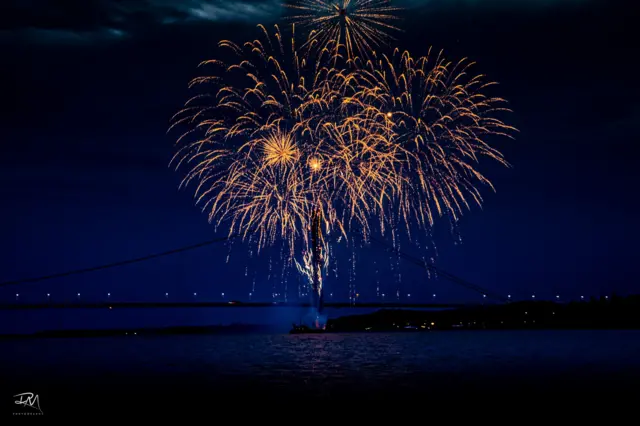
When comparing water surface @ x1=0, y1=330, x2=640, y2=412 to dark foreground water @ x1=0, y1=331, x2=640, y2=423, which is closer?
dark foreground water @ x1=0, y1=331, x2=640, y2=423

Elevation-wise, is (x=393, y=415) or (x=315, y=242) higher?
(x=315, y=242)

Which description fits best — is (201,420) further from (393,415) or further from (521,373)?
(521,373)

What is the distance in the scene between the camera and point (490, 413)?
109 feet

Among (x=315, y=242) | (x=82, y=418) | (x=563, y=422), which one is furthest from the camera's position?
(x=315, y=242)

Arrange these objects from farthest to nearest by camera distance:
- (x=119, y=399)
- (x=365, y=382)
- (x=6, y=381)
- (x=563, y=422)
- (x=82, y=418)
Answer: (x=6, y=381)
(x=365, y=382)
(x=119, y=399)
(x=82, y=418)
(x=563, y=422)

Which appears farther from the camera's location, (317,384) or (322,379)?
(322,379)

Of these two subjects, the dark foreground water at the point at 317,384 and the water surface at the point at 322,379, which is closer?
the dark foreground water at the point at 317,384

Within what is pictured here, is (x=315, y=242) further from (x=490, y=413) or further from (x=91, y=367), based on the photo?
(x=490, y=413)

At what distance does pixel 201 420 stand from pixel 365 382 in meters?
16.6

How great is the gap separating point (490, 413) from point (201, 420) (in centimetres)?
1276

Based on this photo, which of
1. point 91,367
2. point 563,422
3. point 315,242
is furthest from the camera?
point 315,242

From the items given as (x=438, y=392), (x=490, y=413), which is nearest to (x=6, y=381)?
(x=438, y=392)

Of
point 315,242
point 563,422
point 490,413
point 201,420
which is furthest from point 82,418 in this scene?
point 315,242

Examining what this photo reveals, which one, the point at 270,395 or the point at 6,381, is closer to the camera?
the point at 270,395
